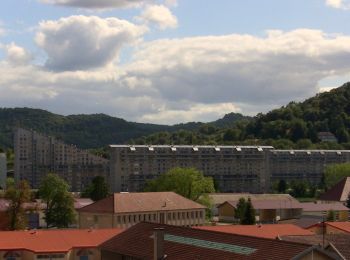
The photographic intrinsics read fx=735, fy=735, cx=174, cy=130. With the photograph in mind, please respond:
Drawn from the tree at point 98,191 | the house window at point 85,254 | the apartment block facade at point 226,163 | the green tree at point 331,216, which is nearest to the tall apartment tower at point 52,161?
the apartment block facade at point 226,163

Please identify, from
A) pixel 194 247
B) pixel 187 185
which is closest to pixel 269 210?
pixel 187 185

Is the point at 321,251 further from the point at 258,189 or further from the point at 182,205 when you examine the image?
the point at 258,189

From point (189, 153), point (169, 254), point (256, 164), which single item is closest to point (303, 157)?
point (256, 164)

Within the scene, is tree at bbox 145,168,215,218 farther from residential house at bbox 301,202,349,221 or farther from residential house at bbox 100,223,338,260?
residential house at bbox 100,223,338,260

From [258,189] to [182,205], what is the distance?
327 ft

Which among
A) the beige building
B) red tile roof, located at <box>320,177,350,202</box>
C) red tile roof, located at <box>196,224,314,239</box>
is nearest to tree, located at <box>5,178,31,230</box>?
the beige building

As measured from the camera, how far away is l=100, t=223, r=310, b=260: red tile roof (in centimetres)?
2978

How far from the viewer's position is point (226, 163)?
174 metres

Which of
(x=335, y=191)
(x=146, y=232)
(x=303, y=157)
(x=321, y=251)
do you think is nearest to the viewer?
(x=321, y=251)

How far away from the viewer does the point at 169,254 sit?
33938 mm

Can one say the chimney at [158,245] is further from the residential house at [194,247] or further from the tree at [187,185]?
the tree at [187,185]

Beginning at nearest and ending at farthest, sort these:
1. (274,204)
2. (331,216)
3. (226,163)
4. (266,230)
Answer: (266,230) → (331,216) → (274,204) → (226,163)

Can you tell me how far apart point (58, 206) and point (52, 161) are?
319ft

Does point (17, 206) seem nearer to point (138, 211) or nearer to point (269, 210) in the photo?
point (138, 211)
